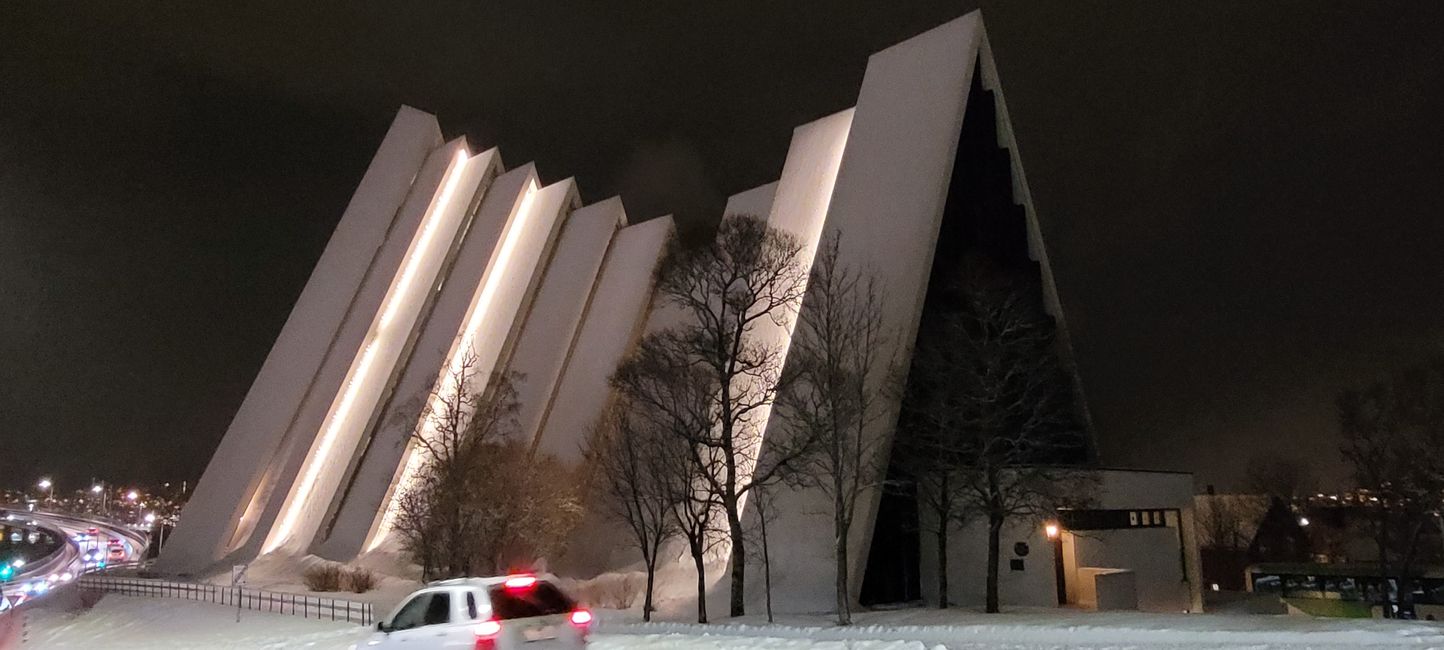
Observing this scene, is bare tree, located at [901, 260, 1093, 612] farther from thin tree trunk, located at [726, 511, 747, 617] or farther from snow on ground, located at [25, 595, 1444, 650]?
thin tree trunk, located at [726, 511, 747, 617]

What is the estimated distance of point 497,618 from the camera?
7266 mm

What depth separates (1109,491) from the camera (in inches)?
877

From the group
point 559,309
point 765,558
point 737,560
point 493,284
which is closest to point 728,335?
point 737,560

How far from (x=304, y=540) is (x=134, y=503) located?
134m

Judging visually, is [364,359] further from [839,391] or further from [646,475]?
[839,391]

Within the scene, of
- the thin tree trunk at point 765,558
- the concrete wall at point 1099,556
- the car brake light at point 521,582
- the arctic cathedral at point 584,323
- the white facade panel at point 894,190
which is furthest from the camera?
the arctic cathedral at point 584,323

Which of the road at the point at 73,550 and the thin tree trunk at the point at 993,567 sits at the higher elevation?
the thin tree trunk at the point at 993,567

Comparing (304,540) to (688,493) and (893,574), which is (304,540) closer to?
(688,493)

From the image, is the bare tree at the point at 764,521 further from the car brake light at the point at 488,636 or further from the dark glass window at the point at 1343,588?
the dark glass window at the point at 1343,588

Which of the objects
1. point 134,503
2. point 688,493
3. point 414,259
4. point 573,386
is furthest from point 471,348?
point 134,503

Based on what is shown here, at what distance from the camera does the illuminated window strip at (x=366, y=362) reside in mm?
32219

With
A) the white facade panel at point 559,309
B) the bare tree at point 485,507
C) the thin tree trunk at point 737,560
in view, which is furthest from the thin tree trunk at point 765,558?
the white facade panel at point 559,309

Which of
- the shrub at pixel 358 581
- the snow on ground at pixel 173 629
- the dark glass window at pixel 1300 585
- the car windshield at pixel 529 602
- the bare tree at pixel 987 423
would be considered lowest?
the dark glass window at pixel 1300 585

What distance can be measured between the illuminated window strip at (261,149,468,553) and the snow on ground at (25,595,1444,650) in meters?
12.2
